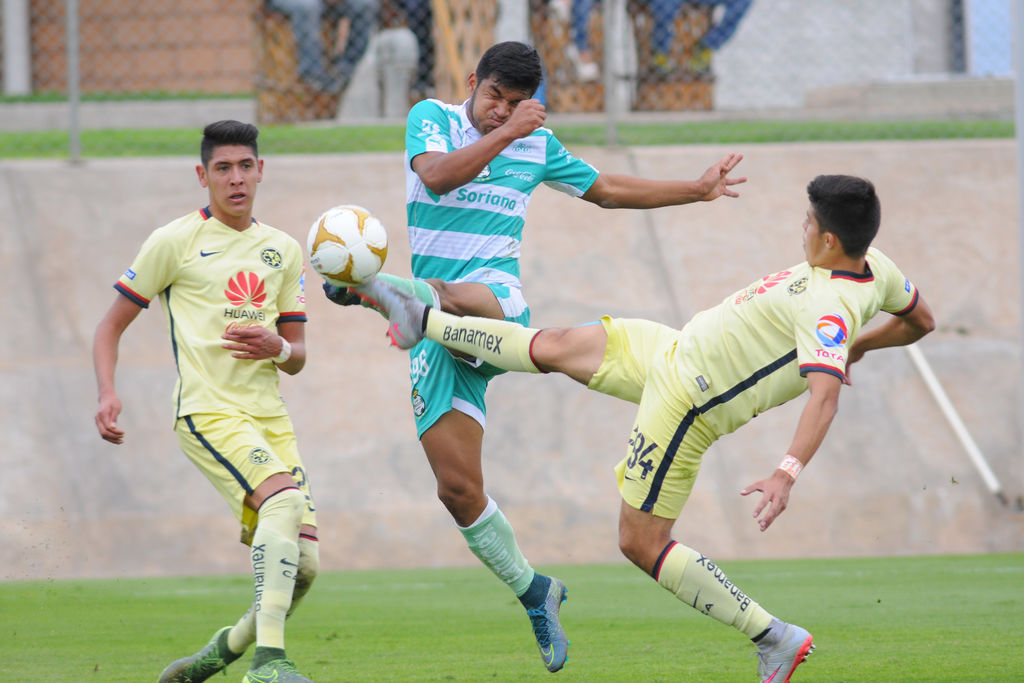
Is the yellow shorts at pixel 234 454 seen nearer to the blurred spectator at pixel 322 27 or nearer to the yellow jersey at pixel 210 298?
the yellow jersey at pixel 210 298

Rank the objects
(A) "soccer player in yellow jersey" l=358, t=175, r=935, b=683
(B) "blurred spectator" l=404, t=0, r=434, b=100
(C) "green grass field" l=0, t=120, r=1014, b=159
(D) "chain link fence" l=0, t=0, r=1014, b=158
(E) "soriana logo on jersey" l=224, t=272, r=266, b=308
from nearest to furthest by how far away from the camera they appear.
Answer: (A) "soccer player in yellow jersey" l=358, t=175, r=935, b=683
(E) "soriana logo on jersey" l=224, t=272, r=266, b=308
(C) "green grass field" l=0, t=120, r=1014, b=159
(B) "blurred spectator" l=404, t=0, r=434, b=100
(D) "chain link fence" l=0, t=0, r=1014, b=158

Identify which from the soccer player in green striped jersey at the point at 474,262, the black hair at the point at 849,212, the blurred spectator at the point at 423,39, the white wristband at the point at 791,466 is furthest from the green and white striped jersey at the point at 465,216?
the blurred spectator at the point at 423,39

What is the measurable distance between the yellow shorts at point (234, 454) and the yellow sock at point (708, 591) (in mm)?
1485

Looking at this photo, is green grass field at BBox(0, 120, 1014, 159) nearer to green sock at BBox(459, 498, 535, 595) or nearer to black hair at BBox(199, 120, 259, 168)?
black hair at BBox(199, 120, 259, 168)

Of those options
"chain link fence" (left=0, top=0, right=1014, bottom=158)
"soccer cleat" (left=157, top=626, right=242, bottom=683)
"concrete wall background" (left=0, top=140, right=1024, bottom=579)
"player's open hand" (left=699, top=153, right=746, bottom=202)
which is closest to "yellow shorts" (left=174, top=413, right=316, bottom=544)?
"soccer cleat" (left=157, top=626, right=242, bottom=683)

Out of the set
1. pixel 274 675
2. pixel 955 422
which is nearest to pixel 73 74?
pixel 955 422

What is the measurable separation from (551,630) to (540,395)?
544 cm

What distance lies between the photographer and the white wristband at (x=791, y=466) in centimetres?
428

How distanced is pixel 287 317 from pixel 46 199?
24.7 feet

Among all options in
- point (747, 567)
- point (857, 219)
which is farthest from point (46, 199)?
point (857, 219)

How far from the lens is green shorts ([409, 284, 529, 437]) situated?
5.64m

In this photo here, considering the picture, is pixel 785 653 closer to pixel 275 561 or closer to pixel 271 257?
pixel 275 561

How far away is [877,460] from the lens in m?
10.3

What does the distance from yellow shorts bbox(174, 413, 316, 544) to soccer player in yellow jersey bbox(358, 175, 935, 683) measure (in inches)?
28.1
